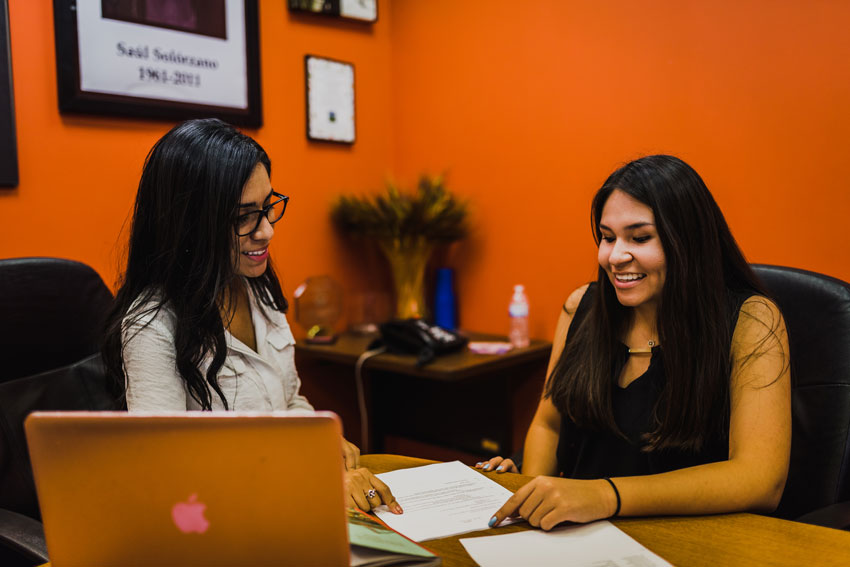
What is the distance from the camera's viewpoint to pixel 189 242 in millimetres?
1250

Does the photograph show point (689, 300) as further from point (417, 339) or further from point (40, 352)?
point (40, 352)

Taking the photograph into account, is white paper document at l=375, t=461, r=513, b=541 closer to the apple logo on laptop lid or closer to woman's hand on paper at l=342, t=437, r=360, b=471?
woman's hand on paper at l=342, t=437, r=360, b=471

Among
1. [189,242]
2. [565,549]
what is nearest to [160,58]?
[189,242]

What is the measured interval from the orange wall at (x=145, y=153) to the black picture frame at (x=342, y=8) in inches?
1.5

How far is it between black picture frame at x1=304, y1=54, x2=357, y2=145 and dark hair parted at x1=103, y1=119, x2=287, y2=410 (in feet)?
4.20

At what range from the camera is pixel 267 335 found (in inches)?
59.4

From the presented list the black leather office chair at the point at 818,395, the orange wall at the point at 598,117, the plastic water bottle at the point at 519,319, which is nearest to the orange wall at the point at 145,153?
the orange wall at the point at 598,117

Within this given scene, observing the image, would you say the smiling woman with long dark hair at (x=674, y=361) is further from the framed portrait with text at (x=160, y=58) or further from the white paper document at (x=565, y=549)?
the framed portrait with text at (x=160, y=58)

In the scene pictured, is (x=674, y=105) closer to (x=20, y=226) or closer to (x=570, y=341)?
(x=570, y=341)

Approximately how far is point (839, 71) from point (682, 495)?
137cm

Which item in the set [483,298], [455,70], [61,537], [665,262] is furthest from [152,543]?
[455,70]

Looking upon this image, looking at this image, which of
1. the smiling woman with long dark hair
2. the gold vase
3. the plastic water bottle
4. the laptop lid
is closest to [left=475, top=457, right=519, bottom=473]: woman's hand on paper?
the smiling woman with long dark hair

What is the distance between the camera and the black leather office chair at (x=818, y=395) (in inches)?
50.8

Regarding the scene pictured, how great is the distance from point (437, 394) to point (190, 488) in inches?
78.5
